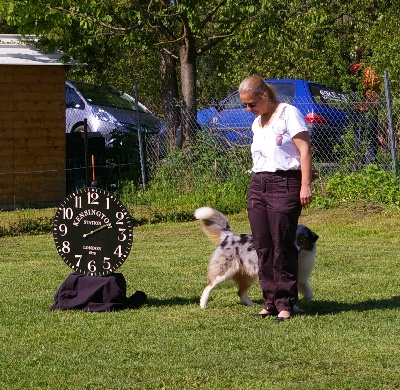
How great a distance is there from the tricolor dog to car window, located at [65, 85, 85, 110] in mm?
11349

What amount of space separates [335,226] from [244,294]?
550cm

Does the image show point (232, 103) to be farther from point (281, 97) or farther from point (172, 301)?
point (172, 301)

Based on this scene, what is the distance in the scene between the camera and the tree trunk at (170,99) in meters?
16.9

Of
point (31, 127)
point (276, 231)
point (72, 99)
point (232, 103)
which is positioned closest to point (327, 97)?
point (232, 103)

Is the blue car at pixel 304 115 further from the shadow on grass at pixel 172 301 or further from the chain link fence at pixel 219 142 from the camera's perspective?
the shadow on grass at pixel 172 301

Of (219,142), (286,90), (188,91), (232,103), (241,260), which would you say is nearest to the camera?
(241,260)

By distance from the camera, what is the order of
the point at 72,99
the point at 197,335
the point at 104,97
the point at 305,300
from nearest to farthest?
the point at 197,335
the point at 305,300
the point at 72,99
the point at 104,97

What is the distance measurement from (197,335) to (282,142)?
1.62m

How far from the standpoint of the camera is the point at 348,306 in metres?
8.01

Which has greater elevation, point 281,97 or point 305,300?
point 281,97

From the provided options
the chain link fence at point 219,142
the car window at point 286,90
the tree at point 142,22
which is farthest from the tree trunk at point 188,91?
the car window at point 286,90

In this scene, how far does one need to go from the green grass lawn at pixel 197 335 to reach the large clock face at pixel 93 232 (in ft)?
1.59

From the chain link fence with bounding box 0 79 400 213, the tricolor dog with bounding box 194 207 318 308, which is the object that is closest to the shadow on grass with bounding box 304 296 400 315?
the tricolor dog with bounding box 194 207 318 308

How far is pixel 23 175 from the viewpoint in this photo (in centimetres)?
1675
